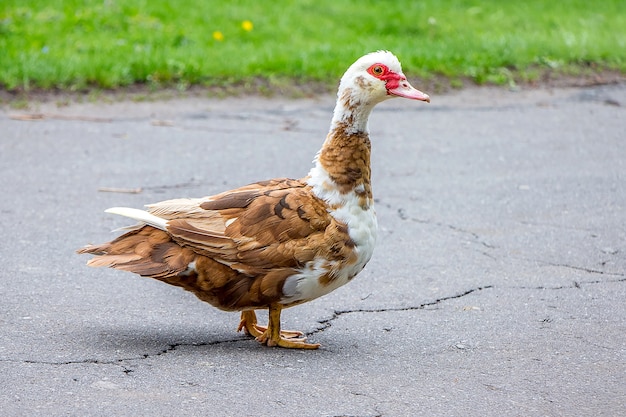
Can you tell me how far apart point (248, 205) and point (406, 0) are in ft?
29.1

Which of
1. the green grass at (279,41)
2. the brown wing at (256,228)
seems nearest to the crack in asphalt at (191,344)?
the brown wing at (256,228)

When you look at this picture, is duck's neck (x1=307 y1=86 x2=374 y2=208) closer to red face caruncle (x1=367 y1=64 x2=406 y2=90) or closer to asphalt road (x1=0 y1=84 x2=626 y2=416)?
red face caruncle (x1=367 y1=64 x2=406 y2=90)

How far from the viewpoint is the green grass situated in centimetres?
937

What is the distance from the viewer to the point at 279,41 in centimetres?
1084

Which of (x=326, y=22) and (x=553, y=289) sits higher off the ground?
(x=326, y=22)

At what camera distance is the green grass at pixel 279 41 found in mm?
9367

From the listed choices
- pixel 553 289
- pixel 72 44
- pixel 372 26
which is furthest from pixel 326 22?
pixel 553 289

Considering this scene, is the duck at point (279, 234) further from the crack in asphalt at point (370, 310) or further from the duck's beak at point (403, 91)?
the crack in asphalt at point (370, 310)

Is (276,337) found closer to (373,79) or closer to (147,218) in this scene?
(147,218)

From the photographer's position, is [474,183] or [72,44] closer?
[474,183]

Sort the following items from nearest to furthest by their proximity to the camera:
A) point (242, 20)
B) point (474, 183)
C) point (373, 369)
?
point (373, 369) < point (474, 183) < point (242, 20)

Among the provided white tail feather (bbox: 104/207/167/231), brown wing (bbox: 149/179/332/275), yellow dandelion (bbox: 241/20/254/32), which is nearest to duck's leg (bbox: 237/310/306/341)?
brown wing (bbox: 149/179/332/275)

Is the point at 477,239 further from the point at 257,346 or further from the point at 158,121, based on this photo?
the point at 158,121

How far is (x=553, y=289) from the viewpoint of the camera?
5.56 m
